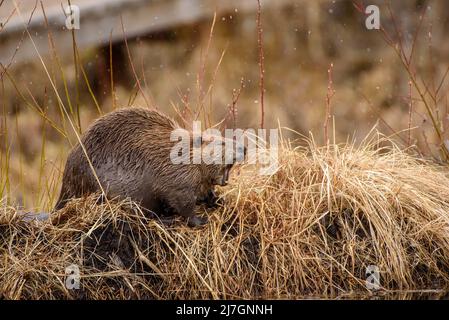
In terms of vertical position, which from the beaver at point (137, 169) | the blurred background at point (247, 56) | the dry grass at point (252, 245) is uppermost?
the blurred background at point (247, 56)

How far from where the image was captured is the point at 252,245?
4.22m

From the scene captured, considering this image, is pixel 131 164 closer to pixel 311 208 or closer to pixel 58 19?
pixel 311 208

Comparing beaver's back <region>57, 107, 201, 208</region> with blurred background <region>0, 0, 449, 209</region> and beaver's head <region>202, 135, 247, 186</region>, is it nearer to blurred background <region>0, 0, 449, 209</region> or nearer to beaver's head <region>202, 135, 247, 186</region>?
beaver's head <region>202, 135, 247, 186</region>

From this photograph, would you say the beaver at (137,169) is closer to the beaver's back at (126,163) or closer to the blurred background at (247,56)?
the beaver's back at (126,163)

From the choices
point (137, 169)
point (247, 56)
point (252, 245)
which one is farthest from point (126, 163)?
point (247, 56)

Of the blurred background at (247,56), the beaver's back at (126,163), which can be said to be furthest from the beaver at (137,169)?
the blurred background at (247,56)

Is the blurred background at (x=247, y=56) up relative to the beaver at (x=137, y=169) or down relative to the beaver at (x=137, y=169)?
up

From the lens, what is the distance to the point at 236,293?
4.07m

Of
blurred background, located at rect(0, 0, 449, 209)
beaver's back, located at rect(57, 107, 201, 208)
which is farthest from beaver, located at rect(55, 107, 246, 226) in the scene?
blurred background, located at rect(0, 0, 449, 209)

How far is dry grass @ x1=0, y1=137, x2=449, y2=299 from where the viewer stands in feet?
13.3

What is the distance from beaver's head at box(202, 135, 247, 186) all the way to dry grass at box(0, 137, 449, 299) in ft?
0.84

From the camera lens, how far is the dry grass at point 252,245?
4062mm
